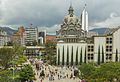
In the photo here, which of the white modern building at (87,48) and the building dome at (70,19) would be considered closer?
the white modern building at (87,48)

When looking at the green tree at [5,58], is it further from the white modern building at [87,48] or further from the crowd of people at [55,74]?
the white modern building at [87,48]

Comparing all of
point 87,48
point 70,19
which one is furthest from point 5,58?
point 70,19

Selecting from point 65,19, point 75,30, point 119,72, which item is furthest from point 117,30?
point 119,72

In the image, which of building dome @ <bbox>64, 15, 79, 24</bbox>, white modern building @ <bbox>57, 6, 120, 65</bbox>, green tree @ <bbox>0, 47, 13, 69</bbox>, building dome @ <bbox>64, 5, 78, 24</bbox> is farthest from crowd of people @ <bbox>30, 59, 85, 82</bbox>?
building dome @ <bbox>64, 5, 78, 24</bbox>

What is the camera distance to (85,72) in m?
48.0

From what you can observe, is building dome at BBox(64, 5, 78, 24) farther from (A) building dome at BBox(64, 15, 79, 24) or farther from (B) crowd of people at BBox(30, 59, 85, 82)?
(B) crowd of people at BBox(30, 59, 85, 82)

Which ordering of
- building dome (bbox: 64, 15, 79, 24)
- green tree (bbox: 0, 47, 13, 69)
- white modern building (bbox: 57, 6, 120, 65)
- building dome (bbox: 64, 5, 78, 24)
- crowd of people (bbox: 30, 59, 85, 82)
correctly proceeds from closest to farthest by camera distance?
crowd of people (bbox: 30, 59, 85, 82)
green tree (bbox: 0, 47, 13, 69)
white modern building (bbox: 57, 6, 120, 65)
building dome (bbox: 64, 15, 79, 24)
building dome (bbox: 64, 5, 78, 24)

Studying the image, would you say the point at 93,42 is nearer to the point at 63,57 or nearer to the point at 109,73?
the point at 63,57

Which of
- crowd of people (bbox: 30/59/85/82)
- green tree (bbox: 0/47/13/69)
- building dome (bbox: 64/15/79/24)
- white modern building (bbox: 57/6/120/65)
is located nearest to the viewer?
crowd of people (bbox: 30/59/85/82)

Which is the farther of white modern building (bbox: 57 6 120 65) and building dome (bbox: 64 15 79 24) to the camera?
building dome (bbox: 64 15 79 24)

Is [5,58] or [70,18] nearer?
[5,58]

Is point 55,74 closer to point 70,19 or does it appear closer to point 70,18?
point 70,19

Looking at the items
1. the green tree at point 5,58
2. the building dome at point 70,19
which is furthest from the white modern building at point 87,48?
the green tree at point 5,58

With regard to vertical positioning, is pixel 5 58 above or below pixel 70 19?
below
